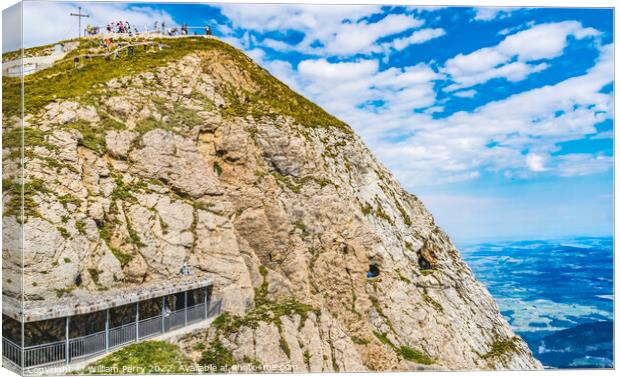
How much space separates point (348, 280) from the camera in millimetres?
34188

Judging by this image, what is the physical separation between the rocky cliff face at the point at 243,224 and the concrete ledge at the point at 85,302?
2.45 feet

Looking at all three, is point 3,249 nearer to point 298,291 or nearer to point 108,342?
point 108,342

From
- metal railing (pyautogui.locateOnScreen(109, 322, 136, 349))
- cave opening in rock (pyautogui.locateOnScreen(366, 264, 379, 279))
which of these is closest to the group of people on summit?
metal railing (pyautogui.locateOnScreen(109, 322, 136, 349))

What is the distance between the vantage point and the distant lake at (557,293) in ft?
85.1

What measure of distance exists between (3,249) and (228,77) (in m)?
20.7

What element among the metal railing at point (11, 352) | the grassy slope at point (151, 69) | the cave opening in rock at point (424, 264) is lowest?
the metal railing at point (11, 352)

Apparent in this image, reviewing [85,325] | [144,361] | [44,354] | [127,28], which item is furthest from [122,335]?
[127,28]

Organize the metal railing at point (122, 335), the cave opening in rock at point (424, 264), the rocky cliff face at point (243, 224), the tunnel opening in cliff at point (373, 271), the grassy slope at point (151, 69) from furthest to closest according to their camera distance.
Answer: the cave opening in rock at point (424, 264) < the tunnel opening in cliff at point (373, 271) < the grassy slope at point (151, 69) < the rocky cliff face at point (243, 224) < the metal railing at point (122, 335)

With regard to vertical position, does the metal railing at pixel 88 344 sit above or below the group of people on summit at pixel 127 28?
below

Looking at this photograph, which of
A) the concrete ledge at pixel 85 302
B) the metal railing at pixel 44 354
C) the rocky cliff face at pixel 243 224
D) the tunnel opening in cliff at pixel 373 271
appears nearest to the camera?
the concrete ledge at pixel 85 302

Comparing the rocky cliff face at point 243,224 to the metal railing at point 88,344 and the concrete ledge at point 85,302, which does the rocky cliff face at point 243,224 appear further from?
the metal railing at point 88,344

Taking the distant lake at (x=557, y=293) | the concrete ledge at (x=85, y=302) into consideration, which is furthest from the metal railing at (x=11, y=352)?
the distant lake at (x=557, y=293)

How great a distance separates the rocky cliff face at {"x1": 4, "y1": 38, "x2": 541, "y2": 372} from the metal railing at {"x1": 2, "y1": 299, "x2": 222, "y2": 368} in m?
1.52

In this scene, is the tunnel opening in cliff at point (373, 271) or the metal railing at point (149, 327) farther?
the tunnel opening in cliff at point (373, 271)
